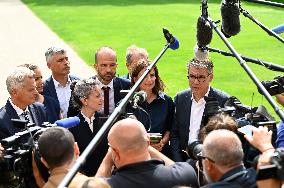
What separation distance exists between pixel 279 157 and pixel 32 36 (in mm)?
19075

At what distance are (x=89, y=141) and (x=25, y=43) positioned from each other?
49.1 ft

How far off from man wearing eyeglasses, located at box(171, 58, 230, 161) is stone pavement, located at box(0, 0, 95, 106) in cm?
679

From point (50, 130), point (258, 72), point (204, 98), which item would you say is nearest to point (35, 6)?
point (258, 72)

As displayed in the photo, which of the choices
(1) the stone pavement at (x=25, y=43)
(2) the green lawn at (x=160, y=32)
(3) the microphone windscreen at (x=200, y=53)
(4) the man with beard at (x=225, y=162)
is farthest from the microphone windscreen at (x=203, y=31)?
(1) the stone pavement at (x=25, y=43)

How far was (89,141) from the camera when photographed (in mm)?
6234

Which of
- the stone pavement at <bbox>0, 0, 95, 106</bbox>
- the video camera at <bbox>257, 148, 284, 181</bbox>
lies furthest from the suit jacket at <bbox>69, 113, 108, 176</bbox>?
the stone pavement at <bbox>0, 0, 95, 106</bbox>

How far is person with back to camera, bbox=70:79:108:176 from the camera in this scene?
6152mm

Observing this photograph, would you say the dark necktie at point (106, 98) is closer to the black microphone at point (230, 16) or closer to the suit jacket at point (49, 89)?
the suit jacket at point (49, 89)

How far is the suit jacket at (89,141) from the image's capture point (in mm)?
6145

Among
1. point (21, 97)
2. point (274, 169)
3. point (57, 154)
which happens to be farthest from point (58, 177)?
point (21, 97)

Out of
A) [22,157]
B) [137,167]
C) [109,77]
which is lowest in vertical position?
[109,77]

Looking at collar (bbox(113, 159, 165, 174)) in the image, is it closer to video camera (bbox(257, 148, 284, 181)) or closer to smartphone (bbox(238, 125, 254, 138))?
smartphone (bbox(238, 125, 254, 138))

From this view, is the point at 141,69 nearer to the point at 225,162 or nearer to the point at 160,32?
the point at 225,162

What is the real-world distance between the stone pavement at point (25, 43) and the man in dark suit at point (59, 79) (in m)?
4.99
